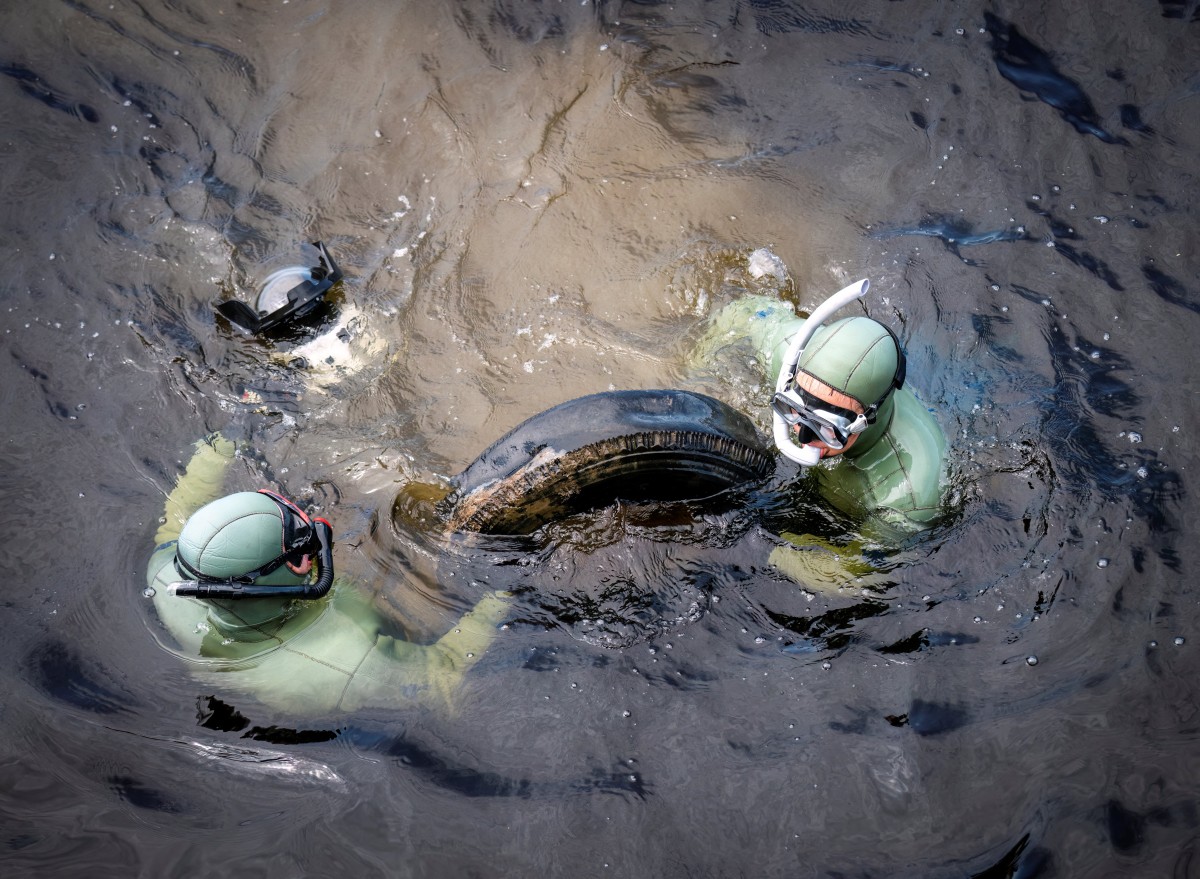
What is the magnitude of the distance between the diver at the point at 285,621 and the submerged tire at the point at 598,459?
0.64 metres

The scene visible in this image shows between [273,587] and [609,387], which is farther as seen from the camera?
[609,387]

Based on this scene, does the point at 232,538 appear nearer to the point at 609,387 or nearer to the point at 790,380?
the point at 609,387

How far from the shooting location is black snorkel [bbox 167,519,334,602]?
360 centimetres

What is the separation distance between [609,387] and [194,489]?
8.06 ft

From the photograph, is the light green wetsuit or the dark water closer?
the dark water

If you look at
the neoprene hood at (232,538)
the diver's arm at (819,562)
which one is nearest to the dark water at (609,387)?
the diver's arm at (819,562)

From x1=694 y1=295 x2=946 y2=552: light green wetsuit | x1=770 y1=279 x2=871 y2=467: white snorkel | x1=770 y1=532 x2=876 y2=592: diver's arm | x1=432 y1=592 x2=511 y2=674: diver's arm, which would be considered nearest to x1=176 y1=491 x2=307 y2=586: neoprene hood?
x1=432 y1=592 x2=511 y2=674: diver's arm

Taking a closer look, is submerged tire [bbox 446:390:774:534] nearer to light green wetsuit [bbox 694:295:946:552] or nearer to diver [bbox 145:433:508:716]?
diver [bbox 145:433:508:716]

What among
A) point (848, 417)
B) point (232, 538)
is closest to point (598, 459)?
point (848, 417)

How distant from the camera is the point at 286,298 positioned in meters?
5.14

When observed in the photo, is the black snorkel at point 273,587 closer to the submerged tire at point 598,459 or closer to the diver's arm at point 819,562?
the submerged tire at point 598,459

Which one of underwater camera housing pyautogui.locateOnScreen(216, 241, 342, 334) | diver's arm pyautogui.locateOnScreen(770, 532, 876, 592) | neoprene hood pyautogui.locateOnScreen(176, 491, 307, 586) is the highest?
underwater camera housing pyautogui.locateOnScreen(216, 241, 342, 334)

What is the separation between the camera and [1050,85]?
21.0 ft

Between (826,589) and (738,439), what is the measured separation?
1.08 metres
